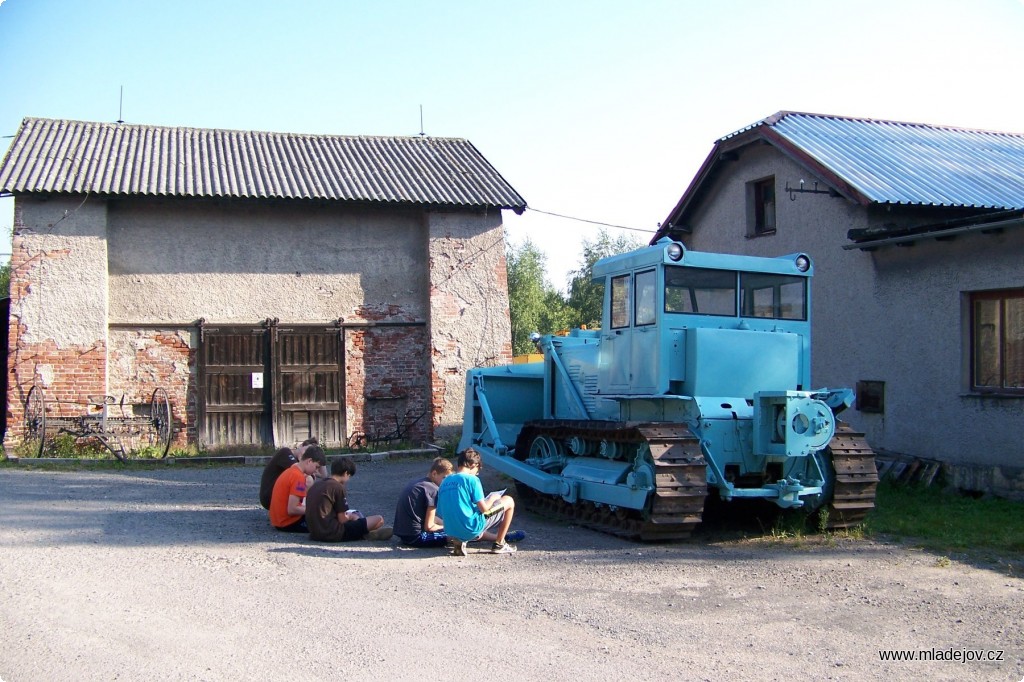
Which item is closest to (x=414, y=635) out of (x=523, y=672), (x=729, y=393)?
(x=523, y=672)

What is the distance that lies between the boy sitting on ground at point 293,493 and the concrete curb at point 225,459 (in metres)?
5.42

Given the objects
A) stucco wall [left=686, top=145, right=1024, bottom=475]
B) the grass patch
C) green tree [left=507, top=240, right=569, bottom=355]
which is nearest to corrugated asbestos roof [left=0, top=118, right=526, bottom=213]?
stucco wall [left=686, top=145, right=1024, bottom=475]

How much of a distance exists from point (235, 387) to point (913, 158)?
12853mm

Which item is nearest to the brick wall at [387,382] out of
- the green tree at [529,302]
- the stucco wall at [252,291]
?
the stucco wall at [252,291]

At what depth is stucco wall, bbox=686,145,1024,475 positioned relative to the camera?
12102 millimetres

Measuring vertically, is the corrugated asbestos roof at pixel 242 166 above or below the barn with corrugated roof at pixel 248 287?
above

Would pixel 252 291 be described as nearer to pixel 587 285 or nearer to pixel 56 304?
pixel 56 304

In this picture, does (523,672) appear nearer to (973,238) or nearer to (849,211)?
(973,238)

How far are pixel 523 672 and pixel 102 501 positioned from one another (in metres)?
8.01

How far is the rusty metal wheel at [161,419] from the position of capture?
16.3m

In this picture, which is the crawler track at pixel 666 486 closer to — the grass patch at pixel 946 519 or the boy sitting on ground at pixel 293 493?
the grass patch at pixel 946 519

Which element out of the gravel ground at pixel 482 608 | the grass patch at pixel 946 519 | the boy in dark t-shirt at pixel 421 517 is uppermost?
the boy in dark t-shirt at pixel 421 517

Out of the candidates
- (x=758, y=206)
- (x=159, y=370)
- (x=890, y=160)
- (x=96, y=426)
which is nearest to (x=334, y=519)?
(x=96, y=426)

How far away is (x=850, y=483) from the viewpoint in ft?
29.9
